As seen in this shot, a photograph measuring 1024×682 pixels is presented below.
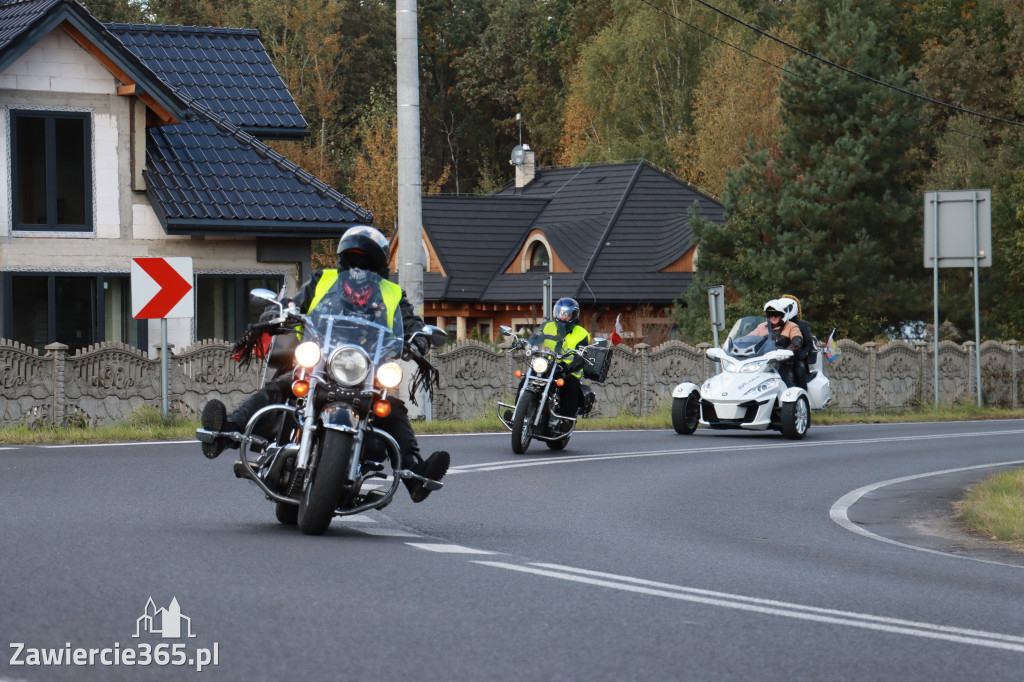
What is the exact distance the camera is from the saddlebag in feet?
58.8

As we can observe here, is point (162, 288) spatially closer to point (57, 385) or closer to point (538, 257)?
point (57, 385)

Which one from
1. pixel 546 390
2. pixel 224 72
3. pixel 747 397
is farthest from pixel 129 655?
pixel 224 72

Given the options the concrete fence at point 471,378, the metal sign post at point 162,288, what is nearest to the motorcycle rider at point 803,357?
the concrete fence at point 471,378

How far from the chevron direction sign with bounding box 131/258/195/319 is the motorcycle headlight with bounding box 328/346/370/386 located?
431 inches

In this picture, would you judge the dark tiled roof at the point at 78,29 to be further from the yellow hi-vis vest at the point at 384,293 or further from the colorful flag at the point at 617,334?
the colorful flag at the point at 617,334

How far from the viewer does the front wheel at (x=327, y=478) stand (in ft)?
29.8

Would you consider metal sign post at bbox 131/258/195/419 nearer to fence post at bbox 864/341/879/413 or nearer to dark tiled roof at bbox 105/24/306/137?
dark tiled roof at bbox 105/24/306/137

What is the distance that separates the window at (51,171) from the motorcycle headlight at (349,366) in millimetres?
16806

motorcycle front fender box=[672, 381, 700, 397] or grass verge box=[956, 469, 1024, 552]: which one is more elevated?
motorcycle front fender box=[672, 381, 700, 397]

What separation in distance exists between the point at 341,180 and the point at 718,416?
165 feet

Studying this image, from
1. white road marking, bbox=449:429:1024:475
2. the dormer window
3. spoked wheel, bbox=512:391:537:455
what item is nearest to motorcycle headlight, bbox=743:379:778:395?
white road marking, bbox=449:429:1024:475

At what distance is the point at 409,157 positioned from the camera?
22547 millimetres

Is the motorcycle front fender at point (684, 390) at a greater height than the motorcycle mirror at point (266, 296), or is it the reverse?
the motorcycle mirror at point (266, 296)

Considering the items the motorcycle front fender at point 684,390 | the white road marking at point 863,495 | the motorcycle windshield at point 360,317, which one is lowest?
the white road marking at point 863,495
